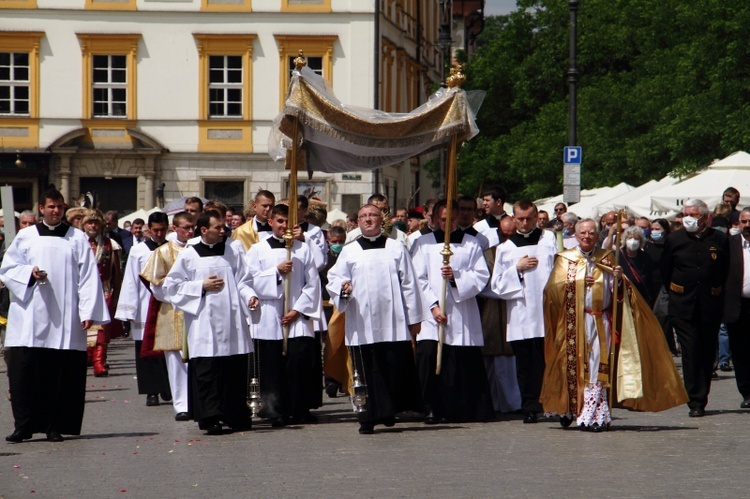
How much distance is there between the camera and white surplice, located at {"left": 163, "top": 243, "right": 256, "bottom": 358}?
1235 centimetres

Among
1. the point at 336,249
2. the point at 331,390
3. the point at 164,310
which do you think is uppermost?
the point at 336,249

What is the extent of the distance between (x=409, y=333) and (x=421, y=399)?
0.57 m

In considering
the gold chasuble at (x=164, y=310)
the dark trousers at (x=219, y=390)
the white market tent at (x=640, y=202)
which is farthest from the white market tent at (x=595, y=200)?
the dark trousers at (x=219, y=390)

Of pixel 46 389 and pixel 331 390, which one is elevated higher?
pixel 46 389

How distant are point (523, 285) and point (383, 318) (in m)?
1.58

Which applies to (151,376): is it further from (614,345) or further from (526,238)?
(614,345)

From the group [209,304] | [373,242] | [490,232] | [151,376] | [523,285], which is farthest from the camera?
[151,376]

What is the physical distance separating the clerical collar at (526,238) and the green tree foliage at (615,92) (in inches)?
657

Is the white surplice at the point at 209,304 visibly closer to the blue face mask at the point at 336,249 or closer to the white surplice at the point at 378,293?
the white surplice at the point at 378,293

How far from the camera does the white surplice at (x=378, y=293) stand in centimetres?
1255

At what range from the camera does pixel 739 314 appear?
13797 mm

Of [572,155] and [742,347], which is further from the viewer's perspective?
[572,155]

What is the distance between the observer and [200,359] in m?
12.4

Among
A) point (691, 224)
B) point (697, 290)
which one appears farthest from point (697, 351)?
point (691, 224)
